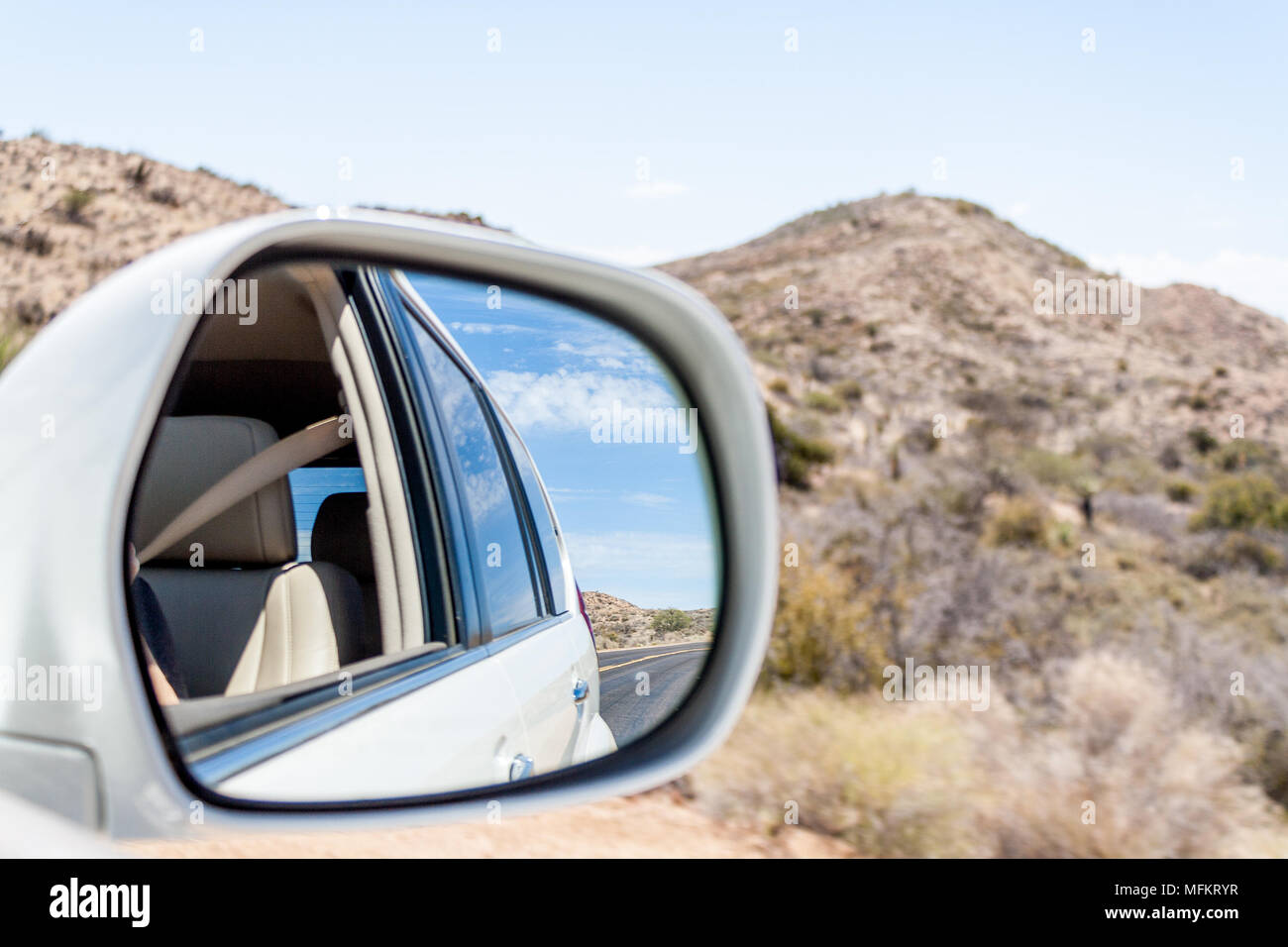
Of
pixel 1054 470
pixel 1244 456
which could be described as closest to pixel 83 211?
pixel 1054 470

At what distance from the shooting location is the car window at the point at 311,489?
2.25 metres

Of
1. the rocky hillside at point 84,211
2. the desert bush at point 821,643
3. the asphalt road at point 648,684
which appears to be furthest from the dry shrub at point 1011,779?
the rocky hillside at point 84,211

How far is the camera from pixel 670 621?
2.38 m

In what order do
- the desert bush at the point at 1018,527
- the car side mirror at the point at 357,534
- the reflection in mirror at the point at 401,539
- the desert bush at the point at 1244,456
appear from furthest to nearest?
1. the desert bush at the point at 1244,456
2. the desert bush at the point at 1018,527
3. the reflection in mirror at the point at 401,539
4. the car side mirror at the point at 357,534

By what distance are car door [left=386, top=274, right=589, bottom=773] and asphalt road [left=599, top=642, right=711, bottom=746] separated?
3.8 inches

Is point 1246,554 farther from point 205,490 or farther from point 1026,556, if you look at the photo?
point 205,490

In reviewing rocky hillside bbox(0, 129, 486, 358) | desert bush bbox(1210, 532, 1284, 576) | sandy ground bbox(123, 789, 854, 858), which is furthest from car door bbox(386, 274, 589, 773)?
desert bush bbox(1210, 532, 1284, 576)

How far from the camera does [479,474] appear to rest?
2.44 metres

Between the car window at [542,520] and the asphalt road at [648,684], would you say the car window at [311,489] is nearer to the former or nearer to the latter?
the car window at [542,520]

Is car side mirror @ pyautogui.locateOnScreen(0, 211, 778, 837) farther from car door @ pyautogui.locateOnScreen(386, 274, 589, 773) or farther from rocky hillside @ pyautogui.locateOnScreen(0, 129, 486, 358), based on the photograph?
rocky hillside @ pyautogui.locateOnScreen(0, 129, 486, 358)

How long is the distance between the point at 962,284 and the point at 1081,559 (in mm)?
32357

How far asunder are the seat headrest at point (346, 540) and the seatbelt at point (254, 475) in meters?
0.15

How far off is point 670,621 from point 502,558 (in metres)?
0.44
